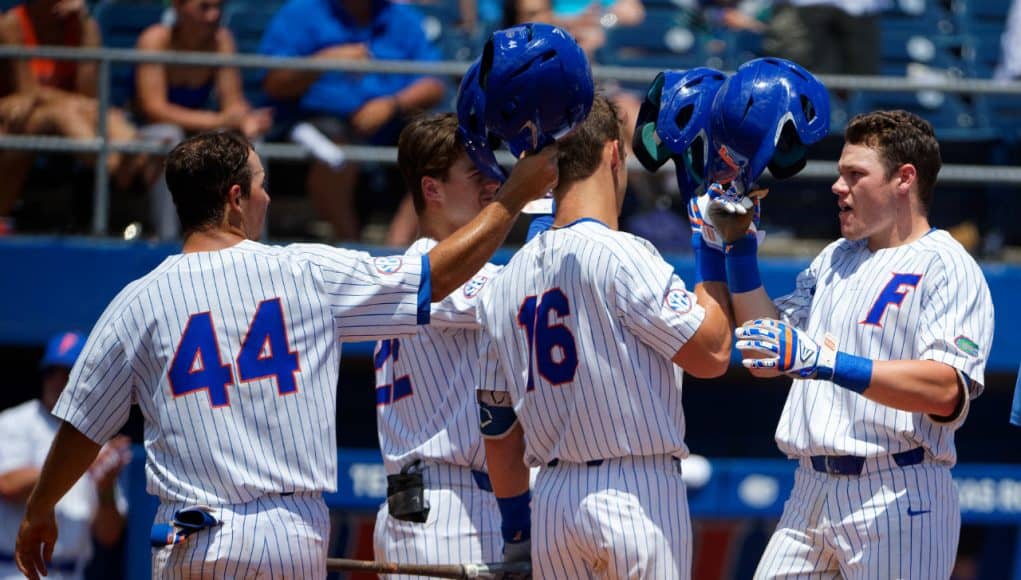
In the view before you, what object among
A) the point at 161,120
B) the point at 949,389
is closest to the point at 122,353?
the point at 949,389

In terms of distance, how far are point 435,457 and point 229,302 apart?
94 centimetres

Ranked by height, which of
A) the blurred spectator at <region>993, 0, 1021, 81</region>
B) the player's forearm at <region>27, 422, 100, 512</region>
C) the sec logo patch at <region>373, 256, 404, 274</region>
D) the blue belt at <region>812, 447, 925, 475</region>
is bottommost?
the blue belt at <region>812, 447, 925, 475</region>

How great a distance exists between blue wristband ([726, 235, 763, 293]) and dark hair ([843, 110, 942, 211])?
45cm

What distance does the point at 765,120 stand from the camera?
11.5 feet

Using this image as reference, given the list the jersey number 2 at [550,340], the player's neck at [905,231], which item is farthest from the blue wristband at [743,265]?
the jersey number 2 at [550,340]

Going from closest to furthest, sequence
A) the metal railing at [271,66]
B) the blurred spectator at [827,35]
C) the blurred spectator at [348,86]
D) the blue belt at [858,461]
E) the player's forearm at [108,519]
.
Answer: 1. the blue belt at [858,461]
2. the metal railing at [271,66]
3. the player's forearm at [108,519]
4. the blurred spectator at [348,86]
5. the blurred spectator at [827,35]

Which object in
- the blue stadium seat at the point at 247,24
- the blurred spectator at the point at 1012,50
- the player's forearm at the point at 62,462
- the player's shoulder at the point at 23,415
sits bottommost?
the player's forearm at the point at 62,462

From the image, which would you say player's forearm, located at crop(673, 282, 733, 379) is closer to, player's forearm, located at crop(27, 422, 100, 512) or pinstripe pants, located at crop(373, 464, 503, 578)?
pinstripe pants, located at crop(373, 464, 503, 578)

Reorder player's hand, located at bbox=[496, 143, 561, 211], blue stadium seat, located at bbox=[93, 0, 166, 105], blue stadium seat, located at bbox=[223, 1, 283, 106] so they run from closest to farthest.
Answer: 1. player's hand, located at bbox=[496, 143, 561, 211]
2. blue stadium seat, located at bbox=[93, 0, 166, 105]
3. blue stadium seat, located at bbox=[223, 1, 283, 106]

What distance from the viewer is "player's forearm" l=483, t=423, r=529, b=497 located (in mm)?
3924

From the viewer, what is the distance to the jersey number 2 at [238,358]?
3430mm

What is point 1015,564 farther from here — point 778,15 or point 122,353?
point 122,353

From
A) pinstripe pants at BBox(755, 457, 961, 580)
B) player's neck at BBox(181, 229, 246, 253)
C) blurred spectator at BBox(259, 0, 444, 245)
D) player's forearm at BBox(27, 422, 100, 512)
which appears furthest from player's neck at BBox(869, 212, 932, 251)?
blurred spectator at BBox(259, 0, 444, 245)

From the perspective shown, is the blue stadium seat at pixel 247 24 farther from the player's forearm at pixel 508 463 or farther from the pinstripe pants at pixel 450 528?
the player's forearm at pixel 508 463
